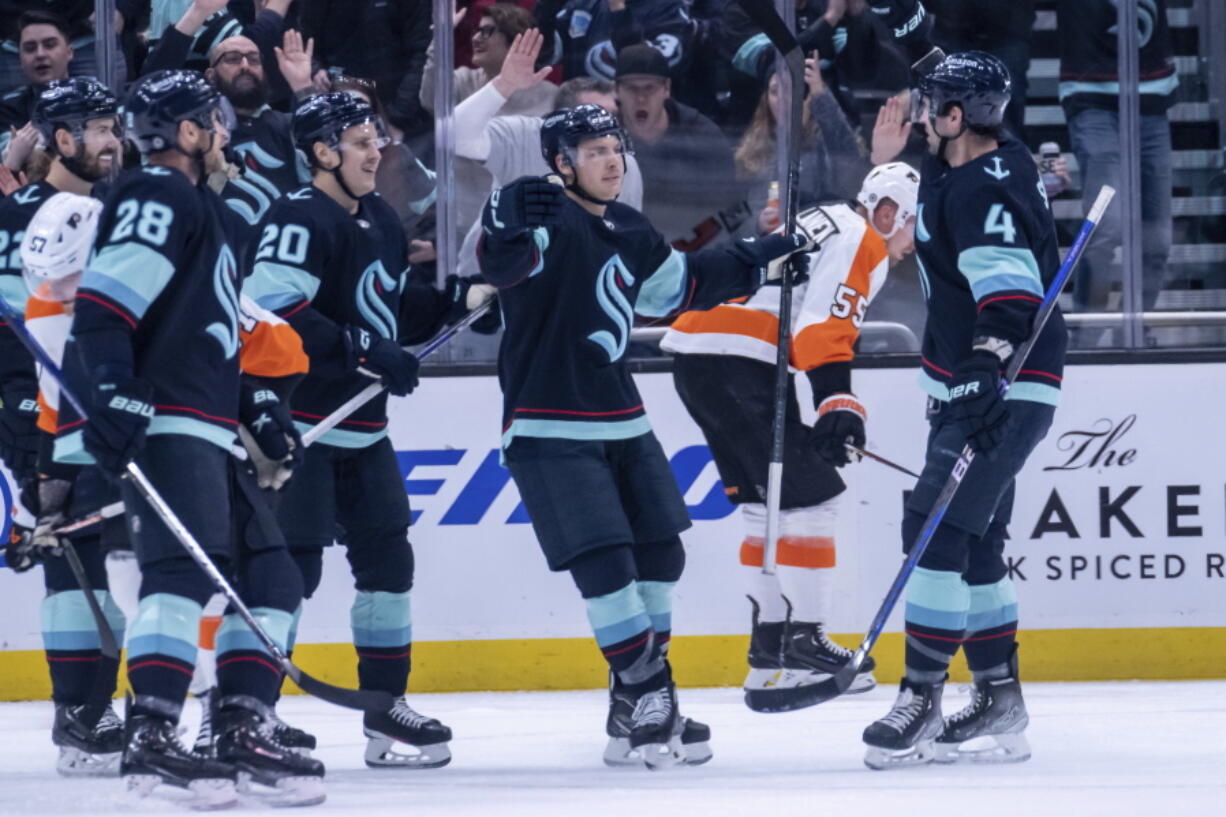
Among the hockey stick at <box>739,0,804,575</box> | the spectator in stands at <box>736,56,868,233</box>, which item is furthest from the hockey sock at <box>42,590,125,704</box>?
the spectator in stands at <box>736,56,868,233</box>

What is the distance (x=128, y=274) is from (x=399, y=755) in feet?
3.99

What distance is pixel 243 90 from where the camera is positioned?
16.4 ft

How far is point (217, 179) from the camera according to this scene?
186 inches

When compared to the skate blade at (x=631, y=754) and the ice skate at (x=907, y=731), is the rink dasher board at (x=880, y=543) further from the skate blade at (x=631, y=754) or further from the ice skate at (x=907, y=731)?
the ice skate at (x=907, y=731)

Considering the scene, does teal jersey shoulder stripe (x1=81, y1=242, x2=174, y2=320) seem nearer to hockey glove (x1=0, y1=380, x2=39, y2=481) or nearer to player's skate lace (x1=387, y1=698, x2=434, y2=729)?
hockey glove (x1=0, y1=380, x2=39, y2=481)

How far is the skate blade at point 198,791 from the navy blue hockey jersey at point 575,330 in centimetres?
91

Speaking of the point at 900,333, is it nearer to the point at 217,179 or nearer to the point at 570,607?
the point at 570,607

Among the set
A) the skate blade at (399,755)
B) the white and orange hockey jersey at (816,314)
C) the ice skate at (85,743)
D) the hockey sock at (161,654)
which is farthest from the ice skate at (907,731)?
the ice skate at (85,743)

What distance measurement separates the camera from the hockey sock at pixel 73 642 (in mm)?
3701

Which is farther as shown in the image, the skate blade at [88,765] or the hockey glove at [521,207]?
the skate blade at [88,765]

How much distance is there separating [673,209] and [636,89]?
0.33 m

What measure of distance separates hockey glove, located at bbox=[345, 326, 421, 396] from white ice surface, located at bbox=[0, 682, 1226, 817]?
2.49 ft

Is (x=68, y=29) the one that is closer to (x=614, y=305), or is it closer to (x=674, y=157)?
(x=674, y=157)

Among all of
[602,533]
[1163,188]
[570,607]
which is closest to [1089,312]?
[1163,188]
